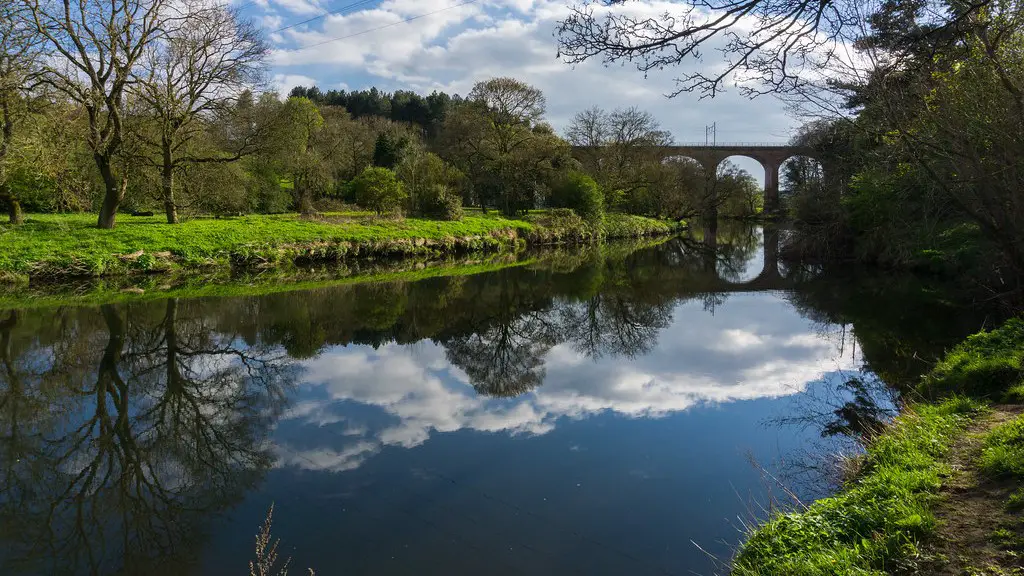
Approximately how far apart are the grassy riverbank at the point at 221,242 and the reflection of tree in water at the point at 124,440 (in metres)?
7.28

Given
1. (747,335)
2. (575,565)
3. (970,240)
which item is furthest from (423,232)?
(575,565)

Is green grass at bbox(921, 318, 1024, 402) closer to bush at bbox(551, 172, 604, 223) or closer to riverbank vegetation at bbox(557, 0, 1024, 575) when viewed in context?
riverbank vegetation at bbox(557, 0, 1024, 575)

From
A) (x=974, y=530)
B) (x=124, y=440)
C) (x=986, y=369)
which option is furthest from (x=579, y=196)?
(x=974, y=530)

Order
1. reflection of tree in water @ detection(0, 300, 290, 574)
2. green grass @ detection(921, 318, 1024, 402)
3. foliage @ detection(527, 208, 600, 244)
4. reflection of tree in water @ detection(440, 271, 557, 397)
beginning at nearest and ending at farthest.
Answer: reflection of tree in water @ detection(0, 300, 290, 574)
green grass @ detection(921, 318, 1024, 402)
reflection of tree in water @ detection(440, 271, 557, 397)
foliage @ detection(527, 208, 600, 244)

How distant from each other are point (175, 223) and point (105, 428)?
1732cm

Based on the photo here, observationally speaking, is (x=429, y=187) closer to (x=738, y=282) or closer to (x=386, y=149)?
(x=738, y=282)

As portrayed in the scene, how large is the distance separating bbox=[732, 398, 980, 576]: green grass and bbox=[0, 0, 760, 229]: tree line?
769 inches

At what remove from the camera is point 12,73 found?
1598cm

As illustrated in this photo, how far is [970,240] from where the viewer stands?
15.5 m

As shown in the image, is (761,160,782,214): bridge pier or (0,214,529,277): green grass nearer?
(0,214,529,277): green grass

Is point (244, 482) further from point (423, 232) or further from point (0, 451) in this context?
point (423, 232)

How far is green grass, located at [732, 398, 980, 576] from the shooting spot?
127 inches

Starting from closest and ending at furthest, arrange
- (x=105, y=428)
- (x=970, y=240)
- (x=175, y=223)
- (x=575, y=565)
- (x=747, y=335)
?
1. (x=575, y=565)
2. (x=105, y=428)
3. (x=747, y=335)
4. (x=970, y=240)
5. (x=175, y=223)

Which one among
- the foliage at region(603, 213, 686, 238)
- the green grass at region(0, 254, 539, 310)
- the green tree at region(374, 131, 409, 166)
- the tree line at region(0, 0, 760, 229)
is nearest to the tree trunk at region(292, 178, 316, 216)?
the tree line at region(0, 0, 760, 229)
